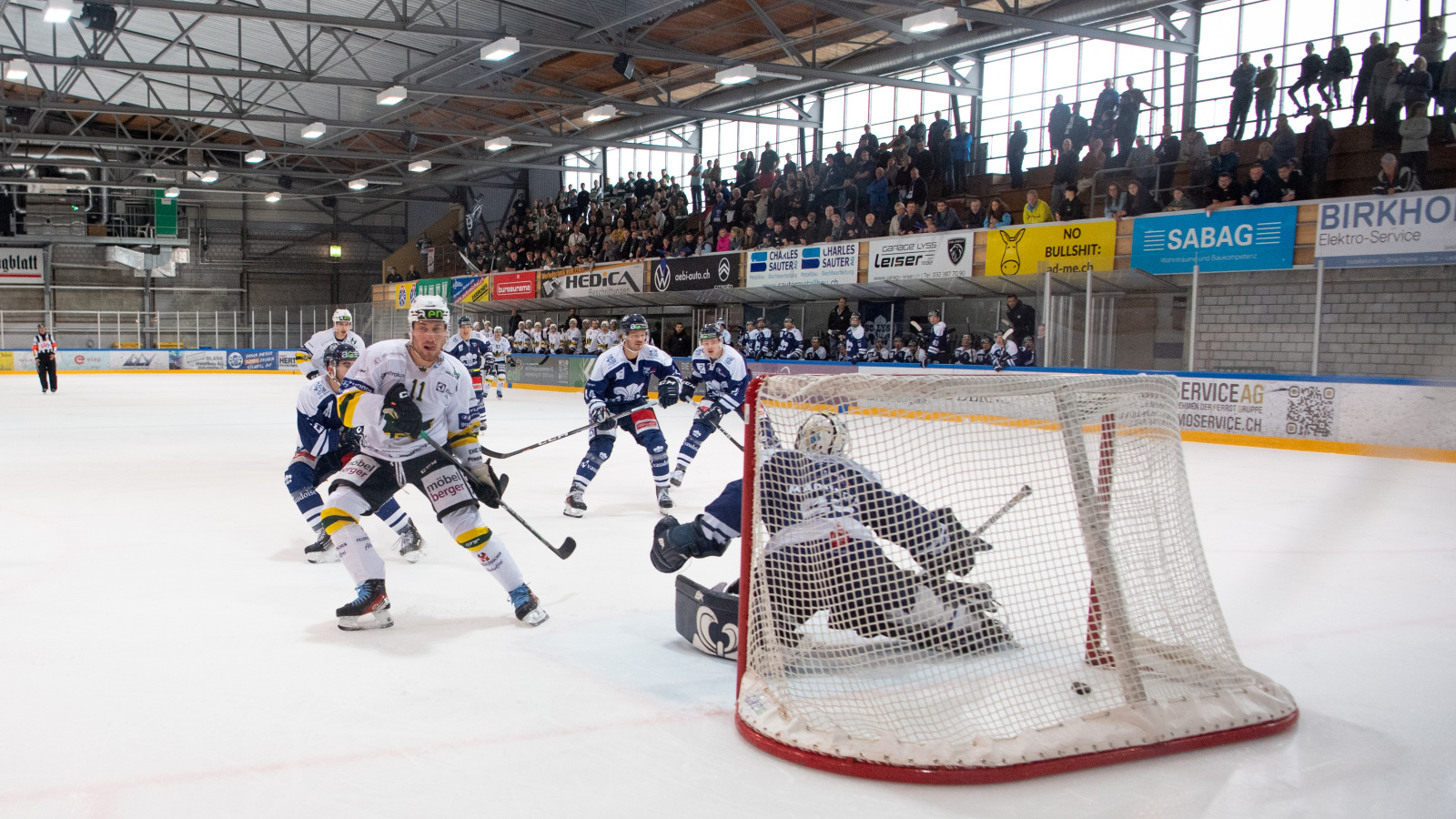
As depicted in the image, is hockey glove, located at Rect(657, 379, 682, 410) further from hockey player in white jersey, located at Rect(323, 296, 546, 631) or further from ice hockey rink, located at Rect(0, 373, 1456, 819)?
hockey player in white jersey, located at Rect(323, 296, 546, 631)

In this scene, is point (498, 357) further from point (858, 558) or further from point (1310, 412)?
point (858, 558)

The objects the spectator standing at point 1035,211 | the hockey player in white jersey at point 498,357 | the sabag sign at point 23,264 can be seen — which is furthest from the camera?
the sabag sign at point 23,264

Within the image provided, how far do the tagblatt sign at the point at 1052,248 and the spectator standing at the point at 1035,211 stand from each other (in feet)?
0.78

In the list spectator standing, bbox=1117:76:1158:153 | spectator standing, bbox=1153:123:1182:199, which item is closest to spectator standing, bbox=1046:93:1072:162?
spectator standing, bbox=1117:76:1158:153

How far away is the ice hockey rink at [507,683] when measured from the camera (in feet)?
8.34

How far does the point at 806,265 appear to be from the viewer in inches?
687

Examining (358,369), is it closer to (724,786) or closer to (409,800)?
(409,800)

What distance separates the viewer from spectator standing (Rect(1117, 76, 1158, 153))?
14.2 m

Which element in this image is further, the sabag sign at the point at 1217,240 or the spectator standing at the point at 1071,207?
the spectator standing at the point at 1071,207

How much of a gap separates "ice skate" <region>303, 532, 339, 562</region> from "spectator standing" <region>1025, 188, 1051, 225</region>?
11.2m

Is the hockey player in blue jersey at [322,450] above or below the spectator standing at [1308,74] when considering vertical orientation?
below

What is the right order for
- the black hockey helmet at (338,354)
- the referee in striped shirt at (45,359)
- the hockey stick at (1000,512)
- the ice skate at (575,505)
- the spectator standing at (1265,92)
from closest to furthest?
the hockey stick at (1000,512) < the black hockey helmet at (338,354) < the ice skate at (575,505) < the spectator standing at (1265,92) < the referee in striped shirt at (45,359)

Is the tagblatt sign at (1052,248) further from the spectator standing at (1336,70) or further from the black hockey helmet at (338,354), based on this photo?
the black hockey helmet at (338,354)

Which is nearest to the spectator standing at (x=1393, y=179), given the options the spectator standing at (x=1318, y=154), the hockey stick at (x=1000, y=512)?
the spectator standing at (x=1318, y=154)
